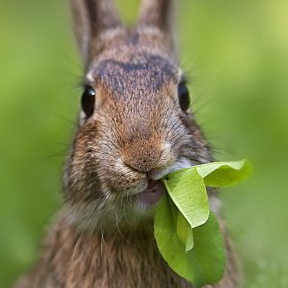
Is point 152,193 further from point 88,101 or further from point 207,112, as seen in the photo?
point 207,112

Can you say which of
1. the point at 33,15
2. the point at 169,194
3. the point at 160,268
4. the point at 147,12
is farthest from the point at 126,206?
the point at 33,15

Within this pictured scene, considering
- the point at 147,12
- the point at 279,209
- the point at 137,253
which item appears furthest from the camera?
the point at 279,209

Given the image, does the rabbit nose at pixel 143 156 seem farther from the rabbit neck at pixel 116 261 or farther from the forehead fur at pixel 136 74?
the rabbit neck at pixel 116 261

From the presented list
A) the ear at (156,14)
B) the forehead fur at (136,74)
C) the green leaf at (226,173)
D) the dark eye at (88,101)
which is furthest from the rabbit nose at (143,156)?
the ear at (156,14)

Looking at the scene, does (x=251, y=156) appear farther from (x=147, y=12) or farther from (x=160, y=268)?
(x=160, y=268)

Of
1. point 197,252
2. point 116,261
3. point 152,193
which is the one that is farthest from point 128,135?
point 116,261

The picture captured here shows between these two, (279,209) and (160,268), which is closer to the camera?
(160,268)

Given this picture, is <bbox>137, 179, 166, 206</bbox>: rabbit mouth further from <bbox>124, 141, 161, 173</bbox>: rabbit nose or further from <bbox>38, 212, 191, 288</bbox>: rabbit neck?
<bbox>38, 212, 191, 288</bbox>: rabbit neck
